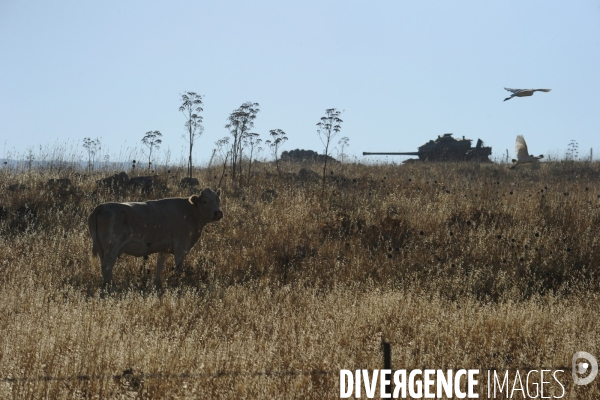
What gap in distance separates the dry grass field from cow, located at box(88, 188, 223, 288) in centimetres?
50

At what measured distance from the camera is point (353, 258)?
11.7 meters

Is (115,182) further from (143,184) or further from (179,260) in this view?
(179,260)

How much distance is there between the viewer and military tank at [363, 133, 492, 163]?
34.5 metres

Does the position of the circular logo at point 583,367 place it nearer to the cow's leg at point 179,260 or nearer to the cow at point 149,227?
the cow at point 149,227

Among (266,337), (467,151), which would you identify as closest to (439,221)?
(266,337)

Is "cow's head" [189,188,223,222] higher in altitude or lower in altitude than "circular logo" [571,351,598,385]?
higher

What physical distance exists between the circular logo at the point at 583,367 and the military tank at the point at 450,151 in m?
26.5

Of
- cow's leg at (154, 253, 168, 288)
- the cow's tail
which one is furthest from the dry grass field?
the cow's tail

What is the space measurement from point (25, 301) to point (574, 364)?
22.1 feet

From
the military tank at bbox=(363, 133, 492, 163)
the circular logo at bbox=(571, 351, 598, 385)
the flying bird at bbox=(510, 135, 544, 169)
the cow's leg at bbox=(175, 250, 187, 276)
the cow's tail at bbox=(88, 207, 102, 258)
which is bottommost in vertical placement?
the circular logo at bbox=(571, 351, 598, 385)

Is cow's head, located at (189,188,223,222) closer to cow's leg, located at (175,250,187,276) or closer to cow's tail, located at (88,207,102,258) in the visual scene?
cow's leg, located at (175,250,187,276)

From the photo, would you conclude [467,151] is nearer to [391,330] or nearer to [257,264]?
[257,264]

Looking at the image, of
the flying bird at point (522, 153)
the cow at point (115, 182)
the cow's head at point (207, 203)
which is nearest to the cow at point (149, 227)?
the cow's head at point (207, 203)

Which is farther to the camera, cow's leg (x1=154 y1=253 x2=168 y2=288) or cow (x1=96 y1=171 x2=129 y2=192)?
cow (x1=96 y1=171 x2=129 y2=192)
